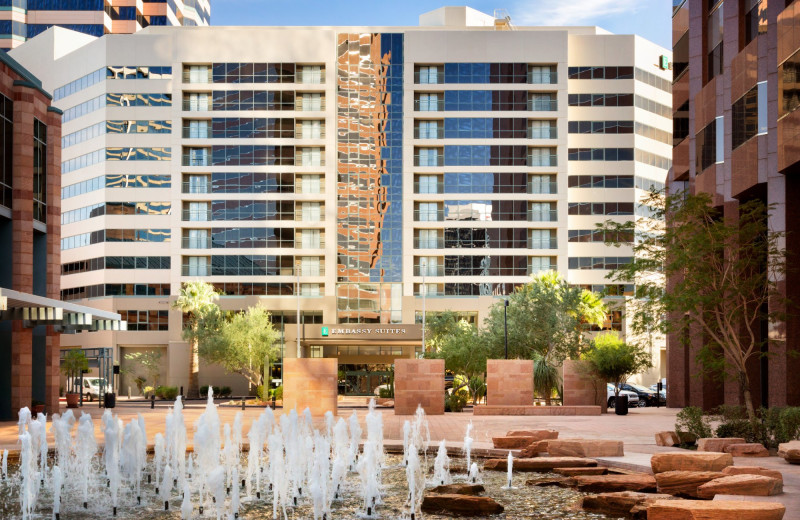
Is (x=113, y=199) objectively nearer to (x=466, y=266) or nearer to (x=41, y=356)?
(x=466, y=266)

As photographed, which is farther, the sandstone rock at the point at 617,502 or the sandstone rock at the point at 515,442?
the sandstone rock at the point at 515,442

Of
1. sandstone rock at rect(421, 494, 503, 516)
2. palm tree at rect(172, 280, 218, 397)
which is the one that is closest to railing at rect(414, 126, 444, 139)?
palm tree at rect(172, 280, 218, 397)

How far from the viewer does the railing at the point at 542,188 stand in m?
82.2

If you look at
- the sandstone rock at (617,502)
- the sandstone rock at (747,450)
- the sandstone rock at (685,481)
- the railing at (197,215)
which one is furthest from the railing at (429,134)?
the sandstone rock at (617,502)

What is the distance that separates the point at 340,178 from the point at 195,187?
504 inches

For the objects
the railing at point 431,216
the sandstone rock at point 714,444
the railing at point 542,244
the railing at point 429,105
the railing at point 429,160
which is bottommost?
the sandstone rock at point 714,444

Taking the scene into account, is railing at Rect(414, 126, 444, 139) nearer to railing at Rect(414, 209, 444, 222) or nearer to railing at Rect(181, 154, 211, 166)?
railing at Rect(414, 209, 444, 222)

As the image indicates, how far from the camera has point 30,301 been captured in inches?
1226

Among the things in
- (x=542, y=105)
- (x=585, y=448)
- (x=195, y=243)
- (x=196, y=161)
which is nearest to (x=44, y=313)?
(x=585, y=448)

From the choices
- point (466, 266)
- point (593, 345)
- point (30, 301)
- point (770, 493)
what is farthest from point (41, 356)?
point (466, 266)

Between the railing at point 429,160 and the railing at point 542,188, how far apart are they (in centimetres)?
807

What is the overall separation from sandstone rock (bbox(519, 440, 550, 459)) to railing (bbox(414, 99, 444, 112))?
63.4 meters

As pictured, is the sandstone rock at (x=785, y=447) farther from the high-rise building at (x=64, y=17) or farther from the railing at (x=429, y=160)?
the high-rise building at (x=64, y=17)

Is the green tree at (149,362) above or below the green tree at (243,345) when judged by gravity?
below
